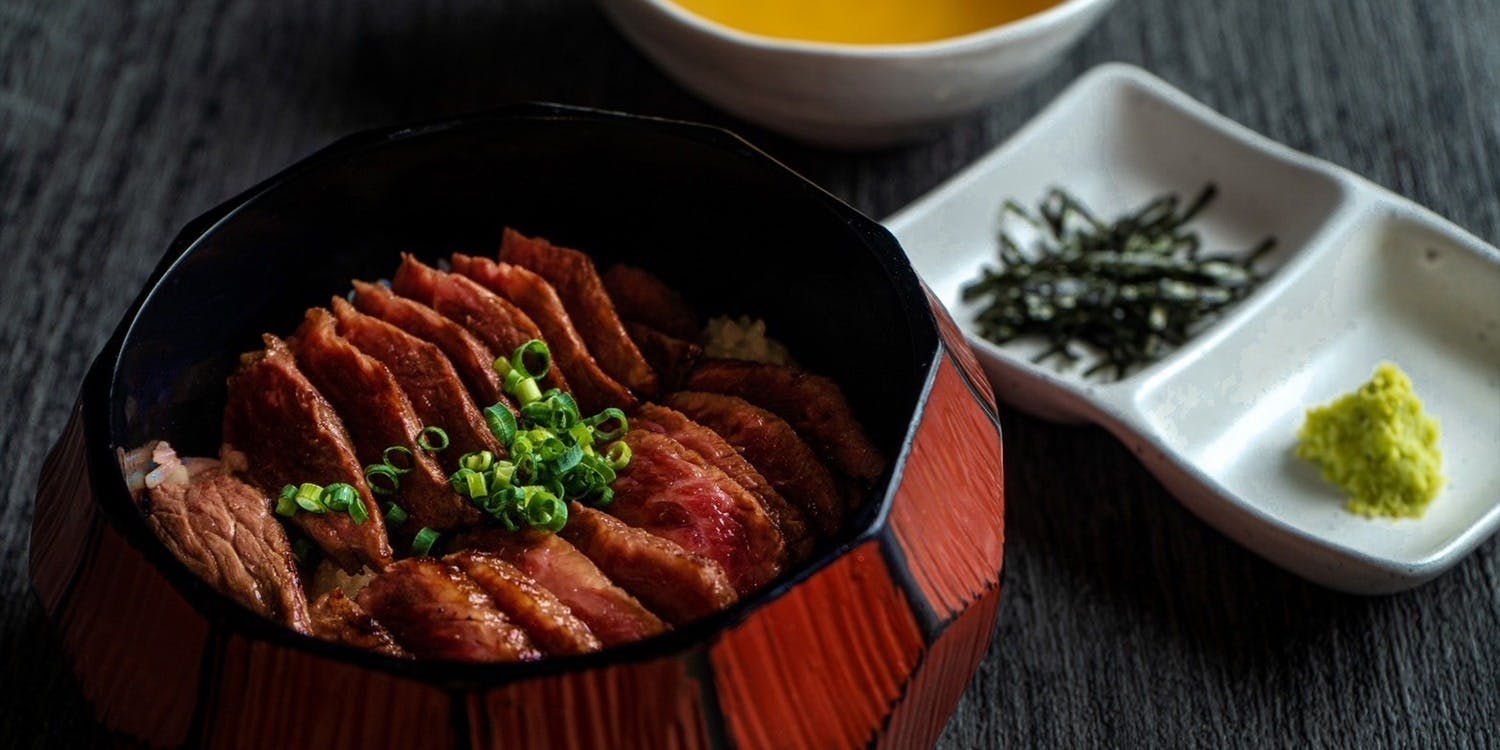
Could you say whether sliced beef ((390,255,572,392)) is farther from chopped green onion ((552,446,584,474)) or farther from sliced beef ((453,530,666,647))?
sliced beef ((453,530,666,647))

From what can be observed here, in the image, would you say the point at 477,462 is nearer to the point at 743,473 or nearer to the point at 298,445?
the point at 298,445

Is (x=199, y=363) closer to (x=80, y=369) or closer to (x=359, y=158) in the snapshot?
(x=359, y=158)

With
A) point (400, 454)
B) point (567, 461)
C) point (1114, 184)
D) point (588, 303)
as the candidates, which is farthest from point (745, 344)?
point (1114, 184)

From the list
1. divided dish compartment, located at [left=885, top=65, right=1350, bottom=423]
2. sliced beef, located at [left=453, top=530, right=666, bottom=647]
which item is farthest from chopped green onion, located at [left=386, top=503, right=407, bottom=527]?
divided dish compartment, located at [left=885, top=65, right=1350, bottom=423]

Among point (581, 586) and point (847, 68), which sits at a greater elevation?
point (847, 68)

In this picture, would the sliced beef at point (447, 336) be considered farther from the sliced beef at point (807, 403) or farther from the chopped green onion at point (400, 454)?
the sliced beef at point (807, 403)
